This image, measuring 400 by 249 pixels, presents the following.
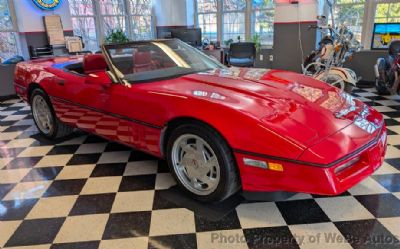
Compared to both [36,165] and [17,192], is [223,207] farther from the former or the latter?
[36,165]

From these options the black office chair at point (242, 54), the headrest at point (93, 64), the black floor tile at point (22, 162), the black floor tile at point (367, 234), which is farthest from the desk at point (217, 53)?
the black floor tile at point (367, 234)

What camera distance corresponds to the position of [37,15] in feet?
21.1

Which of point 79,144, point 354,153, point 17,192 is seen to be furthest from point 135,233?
point 79,144

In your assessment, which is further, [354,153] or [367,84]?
[367,84]

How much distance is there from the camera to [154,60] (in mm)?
2619

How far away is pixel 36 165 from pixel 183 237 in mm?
1764

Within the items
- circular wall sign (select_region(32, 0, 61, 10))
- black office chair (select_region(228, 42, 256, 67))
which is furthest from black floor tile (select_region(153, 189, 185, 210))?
circular wall sign (select_region(32, 0, 61, 10))

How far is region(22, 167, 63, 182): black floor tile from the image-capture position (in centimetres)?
248

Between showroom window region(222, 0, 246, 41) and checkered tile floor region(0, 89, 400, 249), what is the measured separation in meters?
5.89

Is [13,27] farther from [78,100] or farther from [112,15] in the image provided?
[78,100]

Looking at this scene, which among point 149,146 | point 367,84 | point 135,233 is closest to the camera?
point 135,233

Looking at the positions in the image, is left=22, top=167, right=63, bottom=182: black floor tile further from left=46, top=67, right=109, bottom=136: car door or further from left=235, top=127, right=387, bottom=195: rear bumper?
left=235, top=127, right=387, bottom=195: rear bumper

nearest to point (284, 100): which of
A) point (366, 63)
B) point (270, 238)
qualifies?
point (270, 238)

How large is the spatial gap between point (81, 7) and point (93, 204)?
6.80m
